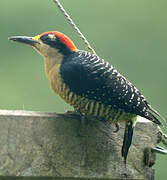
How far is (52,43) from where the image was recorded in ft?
15.5

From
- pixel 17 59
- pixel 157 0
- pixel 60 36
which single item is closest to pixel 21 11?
pixel 17 59

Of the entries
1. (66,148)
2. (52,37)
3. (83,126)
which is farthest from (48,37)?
(66,148)

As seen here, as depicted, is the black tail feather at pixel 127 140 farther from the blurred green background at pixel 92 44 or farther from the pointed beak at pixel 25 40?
the blurred green background at pixel 92 44

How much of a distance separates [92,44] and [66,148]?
10.4 m

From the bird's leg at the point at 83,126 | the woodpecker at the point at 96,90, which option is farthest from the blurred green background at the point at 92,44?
the bird's leg at the point at 83,126

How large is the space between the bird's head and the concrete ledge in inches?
20.8

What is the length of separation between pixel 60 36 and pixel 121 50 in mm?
10151

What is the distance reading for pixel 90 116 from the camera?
457cm

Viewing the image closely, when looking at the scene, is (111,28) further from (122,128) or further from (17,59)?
(122,128)

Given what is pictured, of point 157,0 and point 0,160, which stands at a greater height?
point 157,0

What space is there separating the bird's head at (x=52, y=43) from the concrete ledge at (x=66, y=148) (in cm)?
53

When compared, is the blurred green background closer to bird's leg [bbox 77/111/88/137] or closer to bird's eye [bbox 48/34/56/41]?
bird's eye [bbox 48/34/56/41]

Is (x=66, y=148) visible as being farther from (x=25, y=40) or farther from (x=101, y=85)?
(x=25, y=40)

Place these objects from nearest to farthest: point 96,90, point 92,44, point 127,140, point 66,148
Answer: point 66,148
point 127,140
point 96,90
point 92,44
